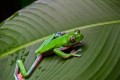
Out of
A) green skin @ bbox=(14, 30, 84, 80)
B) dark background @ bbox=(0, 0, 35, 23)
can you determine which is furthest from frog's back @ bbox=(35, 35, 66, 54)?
dark background @ bbox=(0, 0, 35, 23)

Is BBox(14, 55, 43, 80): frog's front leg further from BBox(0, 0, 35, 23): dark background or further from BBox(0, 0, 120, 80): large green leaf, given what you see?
BBox(0, 0, 35, 23): dark background

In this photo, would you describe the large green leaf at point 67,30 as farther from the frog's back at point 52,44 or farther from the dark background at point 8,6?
the dark background at point 8,6

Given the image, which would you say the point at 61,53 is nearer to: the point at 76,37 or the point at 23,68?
the point at 76,37

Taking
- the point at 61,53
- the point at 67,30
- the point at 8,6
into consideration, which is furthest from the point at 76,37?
the point at 8,6

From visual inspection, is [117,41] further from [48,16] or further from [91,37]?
[48,16]

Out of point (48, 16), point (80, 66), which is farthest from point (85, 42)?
point (48, 16)

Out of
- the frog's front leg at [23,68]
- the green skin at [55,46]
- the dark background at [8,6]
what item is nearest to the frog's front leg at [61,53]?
the green skin at [55,46]

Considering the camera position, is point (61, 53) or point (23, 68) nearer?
point (61, 53)
